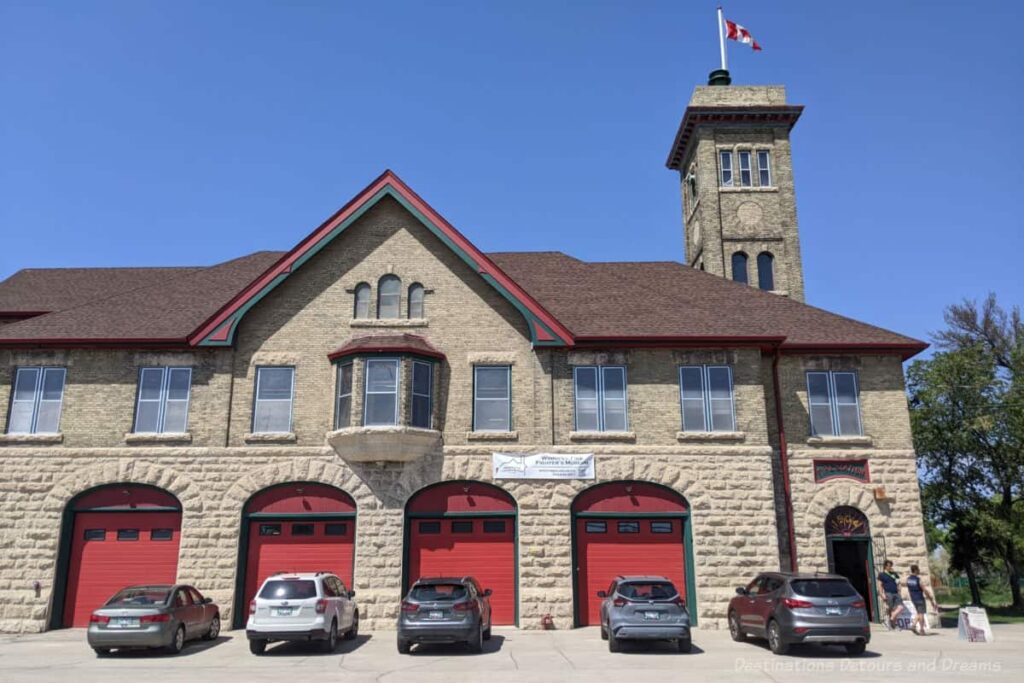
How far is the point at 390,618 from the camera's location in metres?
20.9

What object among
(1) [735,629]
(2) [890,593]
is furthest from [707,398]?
(2) [890,593]

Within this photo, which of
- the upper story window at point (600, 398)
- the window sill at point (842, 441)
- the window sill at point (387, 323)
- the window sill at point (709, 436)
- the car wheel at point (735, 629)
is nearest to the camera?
the car wheel at point (735, 629)

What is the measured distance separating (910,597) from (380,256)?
664 inches

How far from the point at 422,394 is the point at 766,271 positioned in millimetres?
18679

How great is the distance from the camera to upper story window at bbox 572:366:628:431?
22.6 m

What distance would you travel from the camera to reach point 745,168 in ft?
119

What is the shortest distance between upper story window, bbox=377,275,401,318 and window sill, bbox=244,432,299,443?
4234 mm

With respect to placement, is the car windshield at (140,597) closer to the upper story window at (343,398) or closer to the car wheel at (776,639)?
Result: the upper story window at (343,398)

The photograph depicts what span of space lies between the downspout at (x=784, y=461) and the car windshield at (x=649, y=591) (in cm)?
714

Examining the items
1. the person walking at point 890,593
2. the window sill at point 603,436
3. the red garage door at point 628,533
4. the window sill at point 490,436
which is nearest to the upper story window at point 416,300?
the window sill at point 490,436

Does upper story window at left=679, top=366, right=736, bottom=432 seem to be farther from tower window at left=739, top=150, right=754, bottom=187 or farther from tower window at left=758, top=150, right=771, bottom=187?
tower window at left=758, top=150, right=771, bottom=187

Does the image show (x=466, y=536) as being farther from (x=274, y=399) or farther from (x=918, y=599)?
(x=918, y=599)

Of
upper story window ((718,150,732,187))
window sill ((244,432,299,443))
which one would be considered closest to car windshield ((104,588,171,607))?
window sill ((244,432,299,443))

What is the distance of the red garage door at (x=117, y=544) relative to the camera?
2164cm
